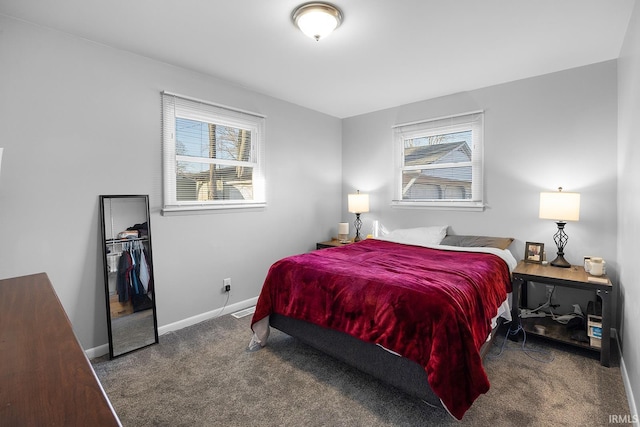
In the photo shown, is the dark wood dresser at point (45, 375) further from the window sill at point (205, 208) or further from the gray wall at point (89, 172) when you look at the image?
the window sill at point (205, 208)

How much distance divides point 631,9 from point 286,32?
229 centimetres

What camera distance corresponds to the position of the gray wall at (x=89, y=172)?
2164 mm

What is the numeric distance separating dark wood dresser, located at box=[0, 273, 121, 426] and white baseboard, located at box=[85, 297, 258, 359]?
170cm

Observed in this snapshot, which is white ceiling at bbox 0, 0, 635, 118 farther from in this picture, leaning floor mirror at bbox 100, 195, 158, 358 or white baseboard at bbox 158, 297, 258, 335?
white baseboard at bbox 158, 297, 258, 335

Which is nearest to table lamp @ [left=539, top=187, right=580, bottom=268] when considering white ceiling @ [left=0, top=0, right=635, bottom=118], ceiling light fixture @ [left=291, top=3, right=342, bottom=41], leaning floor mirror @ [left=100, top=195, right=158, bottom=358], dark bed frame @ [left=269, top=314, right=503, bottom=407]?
white ceiling @ [left=0, top=0, right=635, bottom=118]

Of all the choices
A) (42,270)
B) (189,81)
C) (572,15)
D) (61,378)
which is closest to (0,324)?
(61,378)

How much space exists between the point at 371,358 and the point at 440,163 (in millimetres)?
2683

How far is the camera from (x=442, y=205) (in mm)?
3805

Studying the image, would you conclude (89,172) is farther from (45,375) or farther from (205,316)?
(45,375)

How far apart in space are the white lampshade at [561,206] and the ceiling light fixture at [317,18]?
235cm

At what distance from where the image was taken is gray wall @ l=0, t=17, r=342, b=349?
216 centimetres

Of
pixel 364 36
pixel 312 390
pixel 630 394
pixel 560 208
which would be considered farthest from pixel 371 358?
pixel 364 36

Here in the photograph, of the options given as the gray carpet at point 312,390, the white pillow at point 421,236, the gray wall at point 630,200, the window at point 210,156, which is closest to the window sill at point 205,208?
the window at point 210,156

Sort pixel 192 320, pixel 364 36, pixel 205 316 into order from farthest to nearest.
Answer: pixel 205 316, pixel 192 320, pixel 364 36
